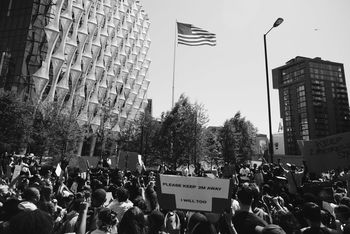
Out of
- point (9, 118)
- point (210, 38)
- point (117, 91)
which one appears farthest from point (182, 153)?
point (117, 91)

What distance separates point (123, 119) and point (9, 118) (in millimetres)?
44341

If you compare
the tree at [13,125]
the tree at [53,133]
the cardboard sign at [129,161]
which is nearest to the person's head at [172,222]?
the cardboard sign at [129,161]

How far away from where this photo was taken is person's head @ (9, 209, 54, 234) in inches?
77.7

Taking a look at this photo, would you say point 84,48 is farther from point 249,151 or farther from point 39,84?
point 249,151

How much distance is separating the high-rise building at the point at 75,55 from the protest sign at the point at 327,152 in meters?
33.7

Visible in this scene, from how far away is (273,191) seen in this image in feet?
26.4

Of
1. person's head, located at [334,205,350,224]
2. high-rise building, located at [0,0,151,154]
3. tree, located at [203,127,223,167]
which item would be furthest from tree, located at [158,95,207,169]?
person's head, located at [334,205,350,224]

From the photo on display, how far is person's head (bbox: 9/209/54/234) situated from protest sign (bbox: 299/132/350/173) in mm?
10375

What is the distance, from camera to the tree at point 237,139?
52.4 m

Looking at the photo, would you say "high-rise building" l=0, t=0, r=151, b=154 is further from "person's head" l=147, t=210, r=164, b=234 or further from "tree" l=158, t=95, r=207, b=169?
"person's head" l=147, t=210, r=164, b=234

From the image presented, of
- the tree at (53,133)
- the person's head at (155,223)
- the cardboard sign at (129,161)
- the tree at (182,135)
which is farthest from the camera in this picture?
the tree at (182,135)

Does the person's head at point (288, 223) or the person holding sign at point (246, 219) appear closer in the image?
the person holding sign at point (246, 219)

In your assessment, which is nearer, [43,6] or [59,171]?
[59,171]

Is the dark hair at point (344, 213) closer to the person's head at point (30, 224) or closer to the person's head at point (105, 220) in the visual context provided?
the person's head at point (105, 220)
